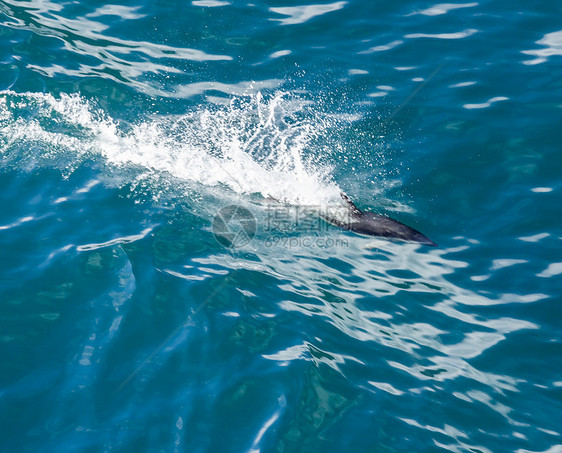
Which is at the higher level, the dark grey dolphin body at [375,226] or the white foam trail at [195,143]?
the white foam trail at [195,143]

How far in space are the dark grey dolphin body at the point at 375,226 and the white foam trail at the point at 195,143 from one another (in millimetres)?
479

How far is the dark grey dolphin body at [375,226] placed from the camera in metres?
7.33

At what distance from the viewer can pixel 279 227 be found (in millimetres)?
7547

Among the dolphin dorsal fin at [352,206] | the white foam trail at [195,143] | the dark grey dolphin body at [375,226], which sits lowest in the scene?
the dark grey dolphin body at [375,226]

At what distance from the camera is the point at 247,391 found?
5.48 metres

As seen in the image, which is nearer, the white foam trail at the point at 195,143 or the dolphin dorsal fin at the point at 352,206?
the dolphin dorsal fin at the point at 352,206

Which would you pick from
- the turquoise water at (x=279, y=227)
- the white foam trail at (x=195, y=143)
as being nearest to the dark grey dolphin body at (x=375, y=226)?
the turquoise water at (x=279, y=227)

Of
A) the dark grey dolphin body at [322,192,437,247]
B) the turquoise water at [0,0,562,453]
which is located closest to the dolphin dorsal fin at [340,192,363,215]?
the dark grey dolphin body at [322,192,437,247]

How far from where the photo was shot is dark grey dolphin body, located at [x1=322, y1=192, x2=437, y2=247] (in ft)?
24.0

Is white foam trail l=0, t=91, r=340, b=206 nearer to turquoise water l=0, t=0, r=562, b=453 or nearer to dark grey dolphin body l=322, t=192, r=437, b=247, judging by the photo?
turquoise water l=0, t=0, r=562, b=453

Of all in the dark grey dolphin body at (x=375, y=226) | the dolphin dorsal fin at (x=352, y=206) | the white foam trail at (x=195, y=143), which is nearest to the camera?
the dark grey dolphin body at (x=375, y=226)

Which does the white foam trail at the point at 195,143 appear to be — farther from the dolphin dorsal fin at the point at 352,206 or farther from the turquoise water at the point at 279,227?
the dolphin dorsal fin at the point at 352,206

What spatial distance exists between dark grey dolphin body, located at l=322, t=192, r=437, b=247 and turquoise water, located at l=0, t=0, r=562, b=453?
6.8 inches

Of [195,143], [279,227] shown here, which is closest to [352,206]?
[279,227]
